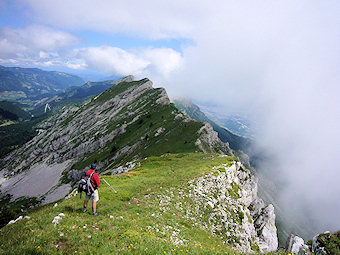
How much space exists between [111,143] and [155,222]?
411ft

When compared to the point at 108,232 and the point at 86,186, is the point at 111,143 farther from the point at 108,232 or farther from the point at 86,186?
the point at 108,232

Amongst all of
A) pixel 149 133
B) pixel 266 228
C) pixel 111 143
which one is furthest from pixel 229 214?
pixel 111 143

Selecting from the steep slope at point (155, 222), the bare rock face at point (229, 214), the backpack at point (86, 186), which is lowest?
the bare rock face at point (229, 214)

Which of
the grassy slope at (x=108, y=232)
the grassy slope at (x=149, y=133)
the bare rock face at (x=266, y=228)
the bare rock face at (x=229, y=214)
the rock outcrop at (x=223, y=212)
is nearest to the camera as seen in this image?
the grassy slope at (x=108, y=232)

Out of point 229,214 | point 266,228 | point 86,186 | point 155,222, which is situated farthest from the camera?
point 266,228

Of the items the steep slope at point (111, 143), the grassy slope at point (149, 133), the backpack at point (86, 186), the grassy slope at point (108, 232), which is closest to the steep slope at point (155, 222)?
the grassy slope at point (108, 232)

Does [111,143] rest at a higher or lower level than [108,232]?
lower

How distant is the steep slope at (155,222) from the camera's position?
33.8ft

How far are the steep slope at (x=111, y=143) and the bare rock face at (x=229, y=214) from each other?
1474 inches

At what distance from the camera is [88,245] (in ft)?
33.6

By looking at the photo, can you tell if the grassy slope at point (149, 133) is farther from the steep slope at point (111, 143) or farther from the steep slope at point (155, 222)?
the steep slope at point (155, 222)

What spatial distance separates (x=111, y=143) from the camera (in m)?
134

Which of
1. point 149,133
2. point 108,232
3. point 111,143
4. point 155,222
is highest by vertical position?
point 108,232

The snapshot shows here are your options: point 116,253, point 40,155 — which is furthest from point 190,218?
point 40,155
